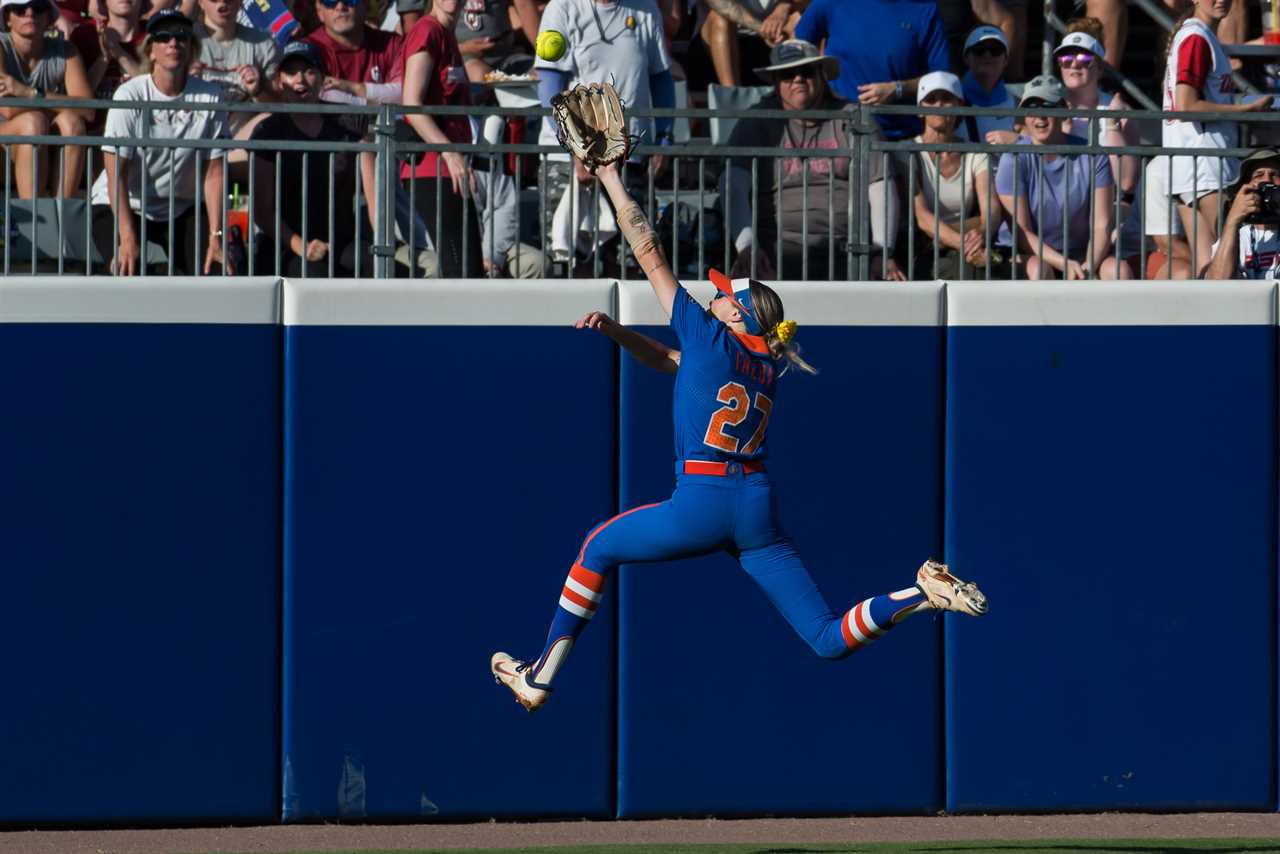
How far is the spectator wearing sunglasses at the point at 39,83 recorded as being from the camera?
28.9ft

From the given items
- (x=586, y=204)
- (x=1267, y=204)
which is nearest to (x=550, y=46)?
(x=586, y=204)

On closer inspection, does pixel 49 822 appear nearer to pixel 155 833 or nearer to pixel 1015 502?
pixel 155 833

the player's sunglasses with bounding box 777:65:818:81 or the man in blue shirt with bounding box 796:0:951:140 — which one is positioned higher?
the man in blue shirt with bounding box 796:0:951:140

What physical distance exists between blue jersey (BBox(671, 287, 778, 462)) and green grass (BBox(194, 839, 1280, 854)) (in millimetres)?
1941

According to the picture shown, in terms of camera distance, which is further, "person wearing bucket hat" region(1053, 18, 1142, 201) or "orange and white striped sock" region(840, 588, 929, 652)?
"person wearing bucket hat" region(1053, 18, 1142, 201)

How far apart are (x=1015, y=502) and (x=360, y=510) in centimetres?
307

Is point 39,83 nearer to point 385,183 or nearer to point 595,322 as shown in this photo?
point 385,183

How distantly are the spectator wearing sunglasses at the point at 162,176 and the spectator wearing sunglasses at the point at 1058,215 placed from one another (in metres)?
3.72

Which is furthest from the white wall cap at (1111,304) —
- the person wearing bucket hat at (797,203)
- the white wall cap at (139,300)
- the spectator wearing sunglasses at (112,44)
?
the spectator wearing sunglasses at (112,44)

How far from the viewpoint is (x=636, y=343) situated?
23.2ft

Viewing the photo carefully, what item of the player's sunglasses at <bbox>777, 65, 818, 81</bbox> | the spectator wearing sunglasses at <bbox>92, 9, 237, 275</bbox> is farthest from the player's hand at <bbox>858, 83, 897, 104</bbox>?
the spectator wearing sunglasses at <bbox>92, 9, 237, 275</bbox>

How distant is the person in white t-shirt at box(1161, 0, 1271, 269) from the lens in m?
8.89

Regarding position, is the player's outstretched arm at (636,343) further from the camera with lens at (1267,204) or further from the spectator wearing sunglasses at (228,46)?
the spectator wearing sunglasses at (228,46)

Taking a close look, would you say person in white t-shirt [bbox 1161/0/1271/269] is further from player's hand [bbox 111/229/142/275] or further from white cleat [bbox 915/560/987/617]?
player's hand [bbox 111/229/142/275]
